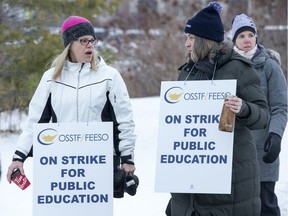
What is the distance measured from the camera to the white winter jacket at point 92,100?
209 inches

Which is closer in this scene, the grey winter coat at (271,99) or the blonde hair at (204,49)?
the blonde hair at (204,49)

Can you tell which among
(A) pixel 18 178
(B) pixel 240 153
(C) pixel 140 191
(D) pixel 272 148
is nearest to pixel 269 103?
(D) pixel 272 148

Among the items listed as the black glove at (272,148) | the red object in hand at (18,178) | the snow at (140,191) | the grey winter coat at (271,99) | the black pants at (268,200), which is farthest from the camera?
the snow at (140,191)

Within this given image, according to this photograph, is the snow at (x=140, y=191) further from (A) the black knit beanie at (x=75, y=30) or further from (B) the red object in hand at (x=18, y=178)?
(A) the black knit beanie at (x=75, y=30)

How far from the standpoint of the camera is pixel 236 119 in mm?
4918

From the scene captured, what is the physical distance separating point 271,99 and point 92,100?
1438mm

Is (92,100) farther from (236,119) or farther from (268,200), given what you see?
(268,200)

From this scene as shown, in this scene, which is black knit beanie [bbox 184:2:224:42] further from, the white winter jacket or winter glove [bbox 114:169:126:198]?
winter glove [bbox 114:169:126:198]

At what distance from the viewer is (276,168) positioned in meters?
6.26

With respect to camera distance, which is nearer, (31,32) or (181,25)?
(31,32)

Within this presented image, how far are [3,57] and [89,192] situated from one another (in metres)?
7.18

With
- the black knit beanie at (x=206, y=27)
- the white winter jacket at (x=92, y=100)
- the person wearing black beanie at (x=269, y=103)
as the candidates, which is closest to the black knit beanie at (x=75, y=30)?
the white winter jacket at (x=92, y=100)

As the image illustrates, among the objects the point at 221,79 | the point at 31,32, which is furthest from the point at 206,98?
the point at 31,32

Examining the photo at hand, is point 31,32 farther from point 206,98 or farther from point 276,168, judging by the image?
point 206,98
